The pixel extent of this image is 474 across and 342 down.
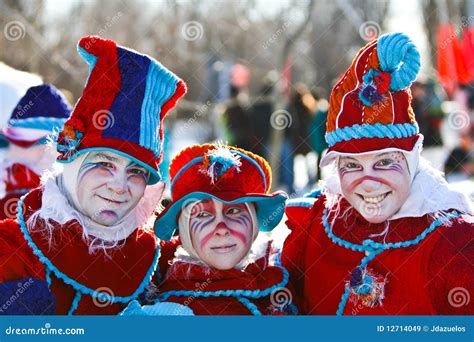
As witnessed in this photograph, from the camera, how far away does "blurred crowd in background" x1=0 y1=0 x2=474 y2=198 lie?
311 inches

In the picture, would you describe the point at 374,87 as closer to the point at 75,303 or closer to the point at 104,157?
the point at 104,157

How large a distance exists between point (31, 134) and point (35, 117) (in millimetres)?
93

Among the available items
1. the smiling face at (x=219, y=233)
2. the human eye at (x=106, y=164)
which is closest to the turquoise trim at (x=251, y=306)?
the smiling face at (x=219, y=233)

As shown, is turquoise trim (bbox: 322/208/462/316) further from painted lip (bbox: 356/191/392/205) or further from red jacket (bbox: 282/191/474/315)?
painted lip (bbox: 356/191/392/205)

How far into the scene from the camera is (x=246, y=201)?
9.89 ft

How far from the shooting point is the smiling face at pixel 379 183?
2.92 m

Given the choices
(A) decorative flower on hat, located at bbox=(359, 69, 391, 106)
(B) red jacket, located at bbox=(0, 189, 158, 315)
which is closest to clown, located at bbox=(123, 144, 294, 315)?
(B) red jacket, located at bbox=(0, 189, 158, 315)

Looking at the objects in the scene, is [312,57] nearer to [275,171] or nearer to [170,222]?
[275,171]

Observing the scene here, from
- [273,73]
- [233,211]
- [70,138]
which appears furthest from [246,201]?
[273,73]

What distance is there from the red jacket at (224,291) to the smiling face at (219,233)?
5 cm

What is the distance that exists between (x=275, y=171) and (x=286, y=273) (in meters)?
5.61
